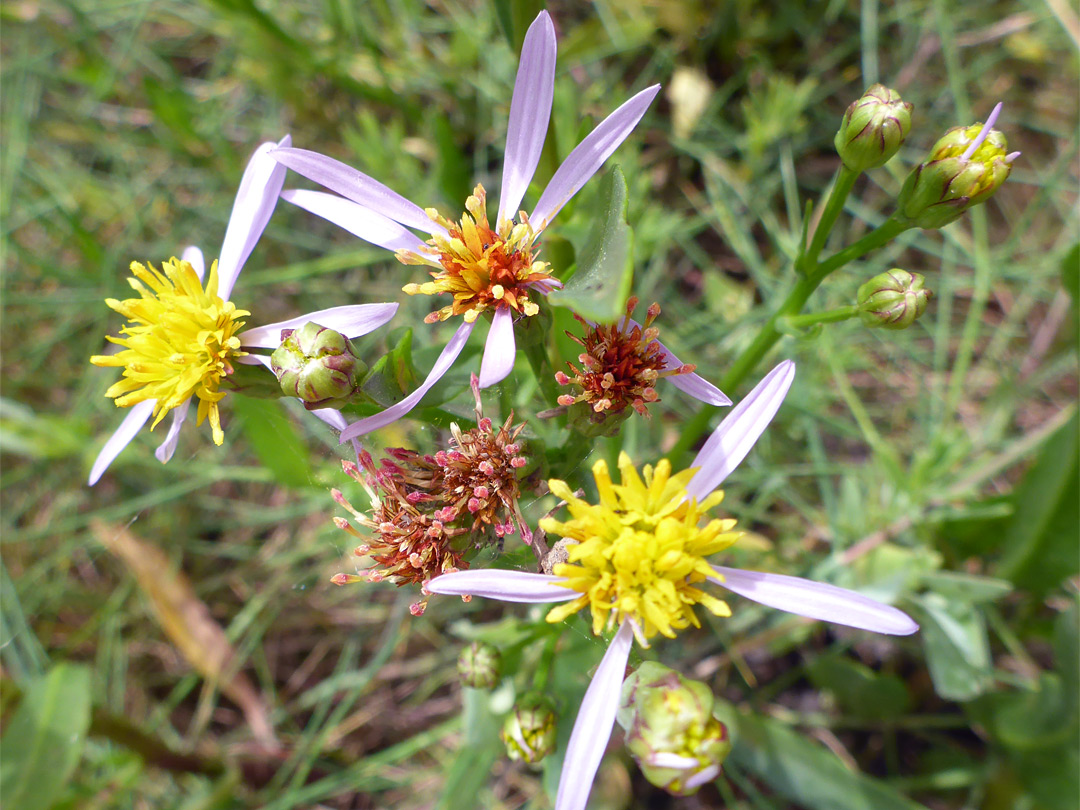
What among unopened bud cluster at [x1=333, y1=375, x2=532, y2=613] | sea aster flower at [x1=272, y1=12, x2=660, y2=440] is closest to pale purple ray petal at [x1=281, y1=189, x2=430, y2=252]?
sea aster flower at [x1=272, y1=12, x2=660, y2=440]

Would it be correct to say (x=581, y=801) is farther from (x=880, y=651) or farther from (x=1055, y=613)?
(x=1055, y=613)

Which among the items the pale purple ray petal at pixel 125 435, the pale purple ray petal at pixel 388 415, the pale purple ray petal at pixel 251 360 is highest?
the pale purple ray petal at pixel 388 415

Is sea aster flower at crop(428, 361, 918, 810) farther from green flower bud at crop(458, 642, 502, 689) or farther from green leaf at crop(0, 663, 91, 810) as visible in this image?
green leaf at crop(0, 663, 91, 810)

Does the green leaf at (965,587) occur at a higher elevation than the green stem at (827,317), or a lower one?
lower

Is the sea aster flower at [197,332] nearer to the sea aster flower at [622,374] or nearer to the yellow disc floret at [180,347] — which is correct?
the yellow disc floret at [180,347]

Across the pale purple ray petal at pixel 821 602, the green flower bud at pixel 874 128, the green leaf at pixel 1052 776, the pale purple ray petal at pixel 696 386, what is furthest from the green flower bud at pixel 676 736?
the green leaf at pixel 1052 776

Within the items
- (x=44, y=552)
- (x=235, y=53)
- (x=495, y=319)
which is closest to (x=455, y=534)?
(x=495, y=319)
